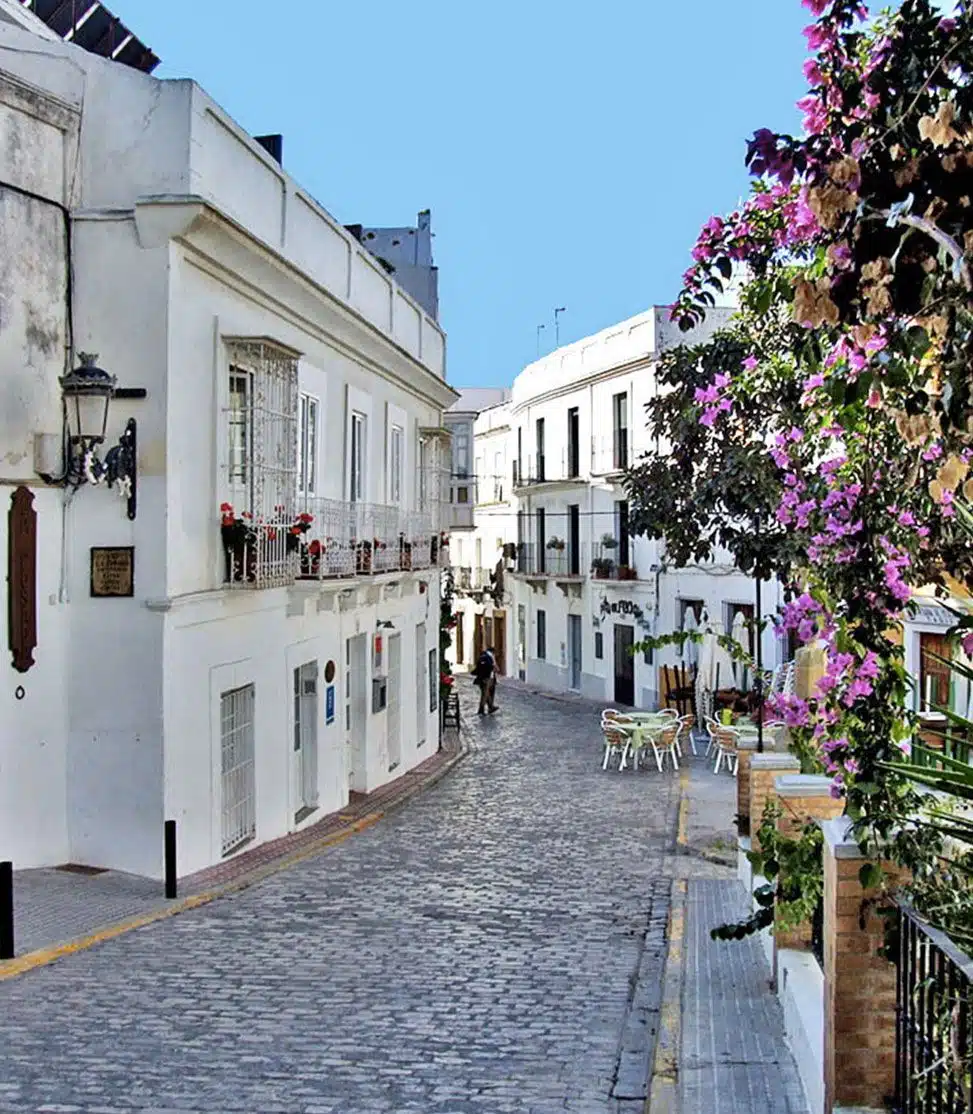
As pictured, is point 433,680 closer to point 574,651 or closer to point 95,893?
point 95,893

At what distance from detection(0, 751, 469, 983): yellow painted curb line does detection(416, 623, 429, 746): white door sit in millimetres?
6591

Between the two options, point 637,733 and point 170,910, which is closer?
point 170,910

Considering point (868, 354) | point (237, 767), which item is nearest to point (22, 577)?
point (237, 767)

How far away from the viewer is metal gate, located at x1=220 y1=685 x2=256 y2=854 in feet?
43.9

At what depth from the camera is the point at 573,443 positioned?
3888cm

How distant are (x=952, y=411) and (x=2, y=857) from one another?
960cm

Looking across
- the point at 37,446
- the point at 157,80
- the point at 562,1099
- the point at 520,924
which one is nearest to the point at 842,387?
the point at 562,1099

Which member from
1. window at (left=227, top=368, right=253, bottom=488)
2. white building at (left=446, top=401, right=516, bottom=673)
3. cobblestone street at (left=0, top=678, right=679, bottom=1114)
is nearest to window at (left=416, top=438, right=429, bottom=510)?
window at (left=227, top=368, right=253, bottom=488)

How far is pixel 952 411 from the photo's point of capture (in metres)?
3.32

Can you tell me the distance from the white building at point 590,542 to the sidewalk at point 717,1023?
17.6m

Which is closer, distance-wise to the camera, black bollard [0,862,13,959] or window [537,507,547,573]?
black bollard [0,862,13,959]

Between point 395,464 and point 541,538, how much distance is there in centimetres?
1988

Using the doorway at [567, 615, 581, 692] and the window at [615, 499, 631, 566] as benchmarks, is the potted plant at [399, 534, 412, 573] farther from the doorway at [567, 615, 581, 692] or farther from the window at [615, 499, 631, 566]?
the doorway at [567, 615, 581, 692]

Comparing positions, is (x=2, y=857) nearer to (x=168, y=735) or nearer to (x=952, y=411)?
(x=168, y=735)
